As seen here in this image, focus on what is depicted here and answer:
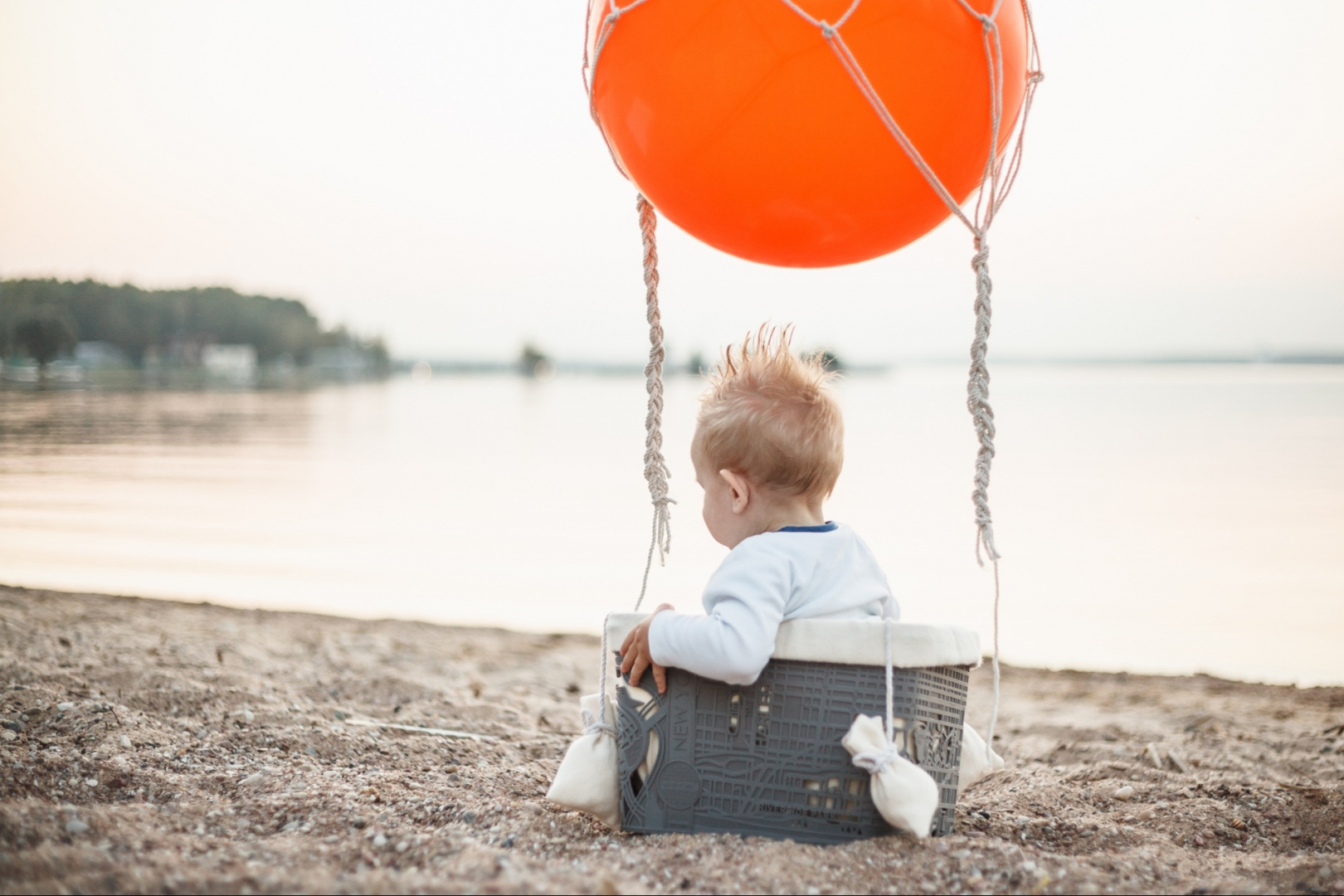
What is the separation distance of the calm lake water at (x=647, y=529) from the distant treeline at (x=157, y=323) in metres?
15.5

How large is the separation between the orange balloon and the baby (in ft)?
1.24

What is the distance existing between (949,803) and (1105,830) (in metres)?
0.44

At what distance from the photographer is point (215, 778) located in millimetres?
2598

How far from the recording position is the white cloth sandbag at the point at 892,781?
202 cm

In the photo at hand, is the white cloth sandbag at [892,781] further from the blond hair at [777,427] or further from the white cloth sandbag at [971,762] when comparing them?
the blond hair at [777,427]

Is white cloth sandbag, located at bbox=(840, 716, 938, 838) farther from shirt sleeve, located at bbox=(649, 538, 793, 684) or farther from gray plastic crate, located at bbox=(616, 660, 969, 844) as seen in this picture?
shirt sleeve, located at bbox=(649, 538, 793, 684)

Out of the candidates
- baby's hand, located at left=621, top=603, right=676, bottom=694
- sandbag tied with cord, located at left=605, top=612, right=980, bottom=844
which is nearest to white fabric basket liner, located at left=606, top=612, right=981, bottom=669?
sandbag tied with cord, located at left=605, top=612, right=980, bottom=844

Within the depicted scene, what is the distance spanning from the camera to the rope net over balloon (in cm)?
216

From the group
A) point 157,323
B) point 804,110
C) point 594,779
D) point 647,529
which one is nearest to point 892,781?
point 594,779

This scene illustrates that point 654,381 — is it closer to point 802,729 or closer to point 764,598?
point 764,598

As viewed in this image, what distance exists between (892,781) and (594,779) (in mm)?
707

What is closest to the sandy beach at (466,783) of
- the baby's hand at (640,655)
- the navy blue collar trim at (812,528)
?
the baby's hand at (640,655)

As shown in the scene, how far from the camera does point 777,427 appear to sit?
2223 millimetres

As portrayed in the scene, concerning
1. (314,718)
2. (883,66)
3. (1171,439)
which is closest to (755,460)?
(883,66)
